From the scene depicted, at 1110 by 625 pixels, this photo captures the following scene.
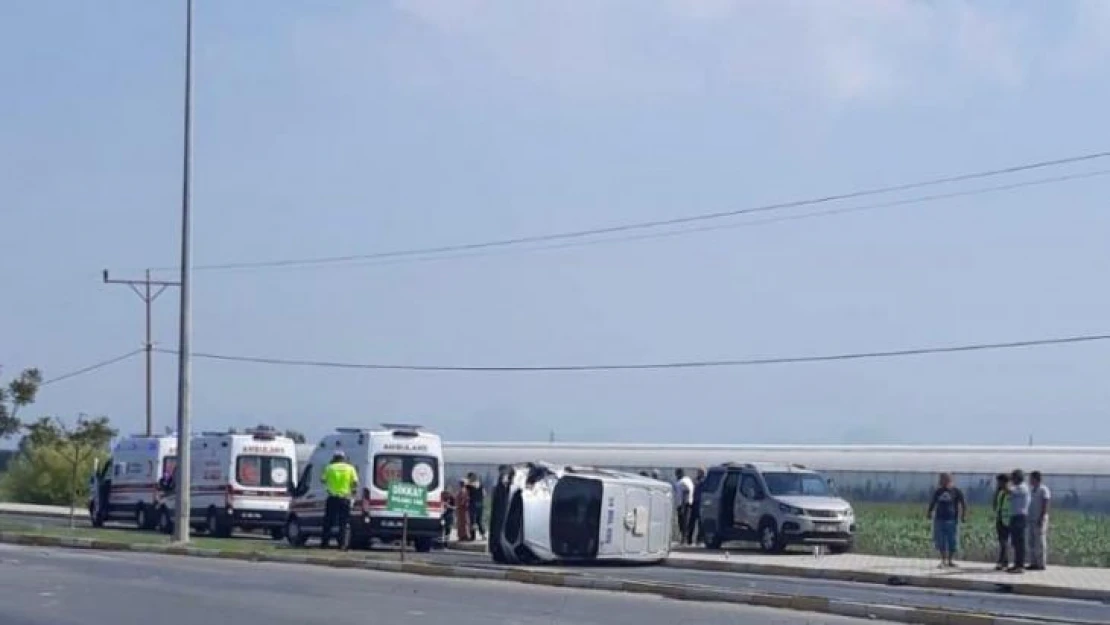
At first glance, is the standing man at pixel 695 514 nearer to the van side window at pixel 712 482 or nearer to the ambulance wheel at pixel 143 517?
the van side window at pixel 712 482

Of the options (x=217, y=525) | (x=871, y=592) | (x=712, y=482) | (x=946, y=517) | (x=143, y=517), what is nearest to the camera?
(x=871, y=592)

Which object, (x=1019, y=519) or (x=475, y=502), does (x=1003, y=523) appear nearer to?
Result: (x=1019, y=519)

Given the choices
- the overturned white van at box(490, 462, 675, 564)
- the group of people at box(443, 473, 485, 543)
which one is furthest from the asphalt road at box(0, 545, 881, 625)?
the group of people at box(443, 473, 485, 543)

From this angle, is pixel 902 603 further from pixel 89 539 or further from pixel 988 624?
pixel 89 539

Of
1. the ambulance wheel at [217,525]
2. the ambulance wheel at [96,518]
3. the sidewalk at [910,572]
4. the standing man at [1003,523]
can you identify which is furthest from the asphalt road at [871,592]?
the ambulance wheel at [96,518]

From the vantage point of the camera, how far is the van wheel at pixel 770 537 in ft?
118

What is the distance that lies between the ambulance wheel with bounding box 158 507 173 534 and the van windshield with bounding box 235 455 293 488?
3.81 metres

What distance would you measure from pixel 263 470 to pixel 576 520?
1297cm

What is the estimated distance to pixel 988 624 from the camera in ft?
61.8

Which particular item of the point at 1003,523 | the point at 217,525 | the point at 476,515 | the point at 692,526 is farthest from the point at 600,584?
the point at 217,525

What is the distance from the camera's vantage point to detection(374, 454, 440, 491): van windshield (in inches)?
1368

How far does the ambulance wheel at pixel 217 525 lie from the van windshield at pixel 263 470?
2.96 feet

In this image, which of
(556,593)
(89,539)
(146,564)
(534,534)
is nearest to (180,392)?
(89,539)

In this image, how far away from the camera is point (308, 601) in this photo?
22000 millimetres
